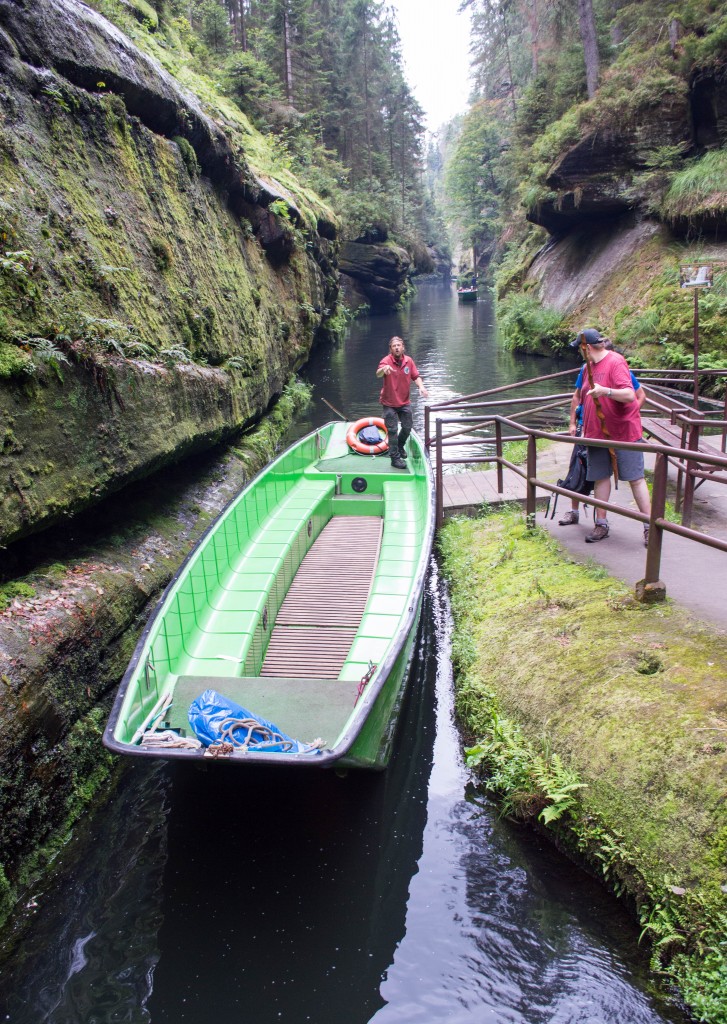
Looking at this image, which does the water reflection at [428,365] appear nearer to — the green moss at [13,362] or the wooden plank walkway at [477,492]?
the wooden plank walkway at [477,492]

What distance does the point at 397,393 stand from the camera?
345 inches

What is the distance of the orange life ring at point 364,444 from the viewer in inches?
406

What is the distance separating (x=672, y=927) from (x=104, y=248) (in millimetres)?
7401

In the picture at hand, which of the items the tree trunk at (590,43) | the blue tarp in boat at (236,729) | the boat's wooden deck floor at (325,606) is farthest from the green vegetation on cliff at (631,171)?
the blue tarp in boat at (236,729)

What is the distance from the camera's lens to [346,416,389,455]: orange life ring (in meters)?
10.3

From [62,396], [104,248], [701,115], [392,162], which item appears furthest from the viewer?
[392,162]

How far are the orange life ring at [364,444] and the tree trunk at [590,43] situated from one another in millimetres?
18333

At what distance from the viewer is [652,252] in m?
18.3

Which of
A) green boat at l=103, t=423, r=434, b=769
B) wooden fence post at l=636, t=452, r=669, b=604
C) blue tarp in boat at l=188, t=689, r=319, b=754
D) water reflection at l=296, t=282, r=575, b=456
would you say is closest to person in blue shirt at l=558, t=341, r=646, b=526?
wooden fence post at l=636, t=452, r=669, b=604

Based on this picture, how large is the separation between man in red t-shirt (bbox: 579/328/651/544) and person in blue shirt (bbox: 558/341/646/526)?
0.42ft

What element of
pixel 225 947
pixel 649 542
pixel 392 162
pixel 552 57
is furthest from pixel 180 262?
pixel 392 162

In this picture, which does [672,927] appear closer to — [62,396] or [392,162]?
[62,396]

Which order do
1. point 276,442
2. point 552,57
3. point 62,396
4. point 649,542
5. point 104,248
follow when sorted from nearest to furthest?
point 649,542 → point 62,396 → point 104,248 → point 276,442 → point 552,57

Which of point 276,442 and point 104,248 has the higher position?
point 104,248
